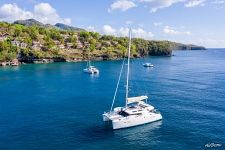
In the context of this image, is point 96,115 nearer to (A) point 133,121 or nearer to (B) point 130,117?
(B) point 130,117

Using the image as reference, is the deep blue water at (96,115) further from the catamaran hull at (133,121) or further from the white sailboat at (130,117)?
the white sailboat at (130,117)

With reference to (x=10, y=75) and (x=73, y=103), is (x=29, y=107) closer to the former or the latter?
(x=73, y=103)

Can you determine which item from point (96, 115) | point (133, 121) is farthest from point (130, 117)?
point (96, 115)

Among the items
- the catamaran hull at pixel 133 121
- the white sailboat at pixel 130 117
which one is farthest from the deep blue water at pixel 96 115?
the white sailboat at pixel 130 117

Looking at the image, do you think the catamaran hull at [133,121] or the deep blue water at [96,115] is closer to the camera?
the deep blue water at [96,115]

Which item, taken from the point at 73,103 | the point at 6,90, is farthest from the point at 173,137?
the point at 6,90

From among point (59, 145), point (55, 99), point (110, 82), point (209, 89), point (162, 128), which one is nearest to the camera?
point (59, 145)

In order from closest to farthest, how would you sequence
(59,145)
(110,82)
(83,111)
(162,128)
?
(59,145) → (162,128) → (83,111) → (110,82)
